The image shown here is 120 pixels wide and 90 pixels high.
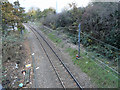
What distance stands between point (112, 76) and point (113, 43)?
3213 millimetres

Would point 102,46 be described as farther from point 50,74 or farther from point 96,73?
point 50,74

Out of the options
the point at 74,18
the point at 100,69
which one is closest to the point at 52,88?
the point at 100,69

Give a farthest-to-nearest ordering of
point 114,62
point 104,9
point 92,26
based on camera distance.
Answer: point 92,26, point 104,9, point 114,62

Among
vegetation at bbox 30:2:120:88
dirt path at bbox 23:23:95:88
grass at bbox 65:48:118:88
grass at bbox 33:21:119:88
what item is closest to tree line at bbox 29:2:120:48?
vegetation at bbox 30:2:120:88

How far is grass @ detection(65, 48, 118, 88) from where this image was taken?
5.59 metres

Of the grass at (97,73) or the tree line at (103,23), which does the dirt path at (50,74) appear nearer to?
the grass at (97,73)

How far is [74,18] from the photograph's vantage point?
46.2ft

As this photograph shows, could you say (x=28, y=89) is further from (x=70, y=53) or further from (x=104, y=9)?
(x=104, y=9)

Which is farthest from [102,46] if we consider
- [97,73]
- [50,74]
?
[50,74]

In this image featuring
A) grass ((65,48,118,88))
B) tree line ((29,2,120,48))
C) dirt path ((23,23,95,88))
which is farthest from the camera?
tree line ((29,2,120,48))

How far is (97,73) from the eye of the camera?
6.54m

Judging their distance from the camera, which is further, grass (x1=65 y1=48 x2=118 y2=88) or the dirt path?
the dirt path

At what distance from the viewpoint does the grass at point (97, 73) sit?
18.4ft

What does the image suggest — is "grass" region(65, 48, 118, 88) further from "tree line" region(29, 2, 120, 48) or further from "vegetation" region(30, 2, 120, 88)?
"tree line" region(29, 2, 120, 48)
